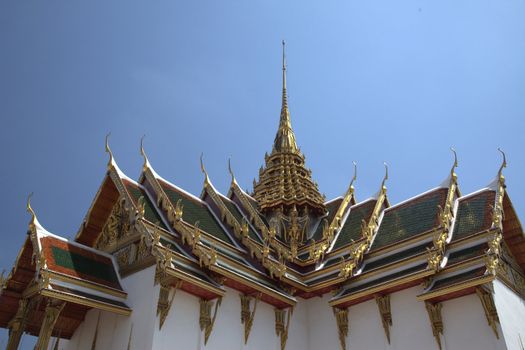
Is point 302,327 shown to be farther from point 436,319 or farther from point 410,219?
point 410,219

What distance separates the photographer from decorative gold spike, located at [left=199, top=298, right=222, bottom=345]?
932cm

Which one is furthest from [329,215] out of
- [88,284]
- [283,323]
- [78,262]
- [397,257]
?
[88,284]

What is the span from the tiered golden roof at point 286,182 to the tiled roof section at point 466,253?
16.3 feet

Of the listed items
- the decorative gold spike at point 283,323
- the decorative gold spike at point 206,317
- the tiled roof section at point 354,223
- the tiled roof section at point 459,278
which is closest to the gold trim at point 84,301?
the decorative gold spike at point 206,317

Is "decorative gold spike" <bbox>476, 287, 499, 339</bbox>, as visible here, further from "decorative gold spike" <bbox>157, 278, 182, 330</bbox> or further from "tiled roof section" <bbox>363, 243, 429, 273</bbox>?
"decorative gold spike" <bbox>157, 278, 182, 330</bbox>

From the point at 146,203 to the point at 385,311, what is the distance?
502 centimetres

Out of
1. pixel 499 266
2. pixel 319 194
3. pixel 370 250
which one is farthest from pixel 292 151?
pixel 499 266

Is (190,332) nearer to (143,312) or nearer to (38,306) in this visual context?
(143,312)

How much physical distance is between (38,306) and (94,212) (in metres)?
2.21

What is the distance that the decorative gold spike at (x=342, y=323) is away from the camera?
35.0 ft

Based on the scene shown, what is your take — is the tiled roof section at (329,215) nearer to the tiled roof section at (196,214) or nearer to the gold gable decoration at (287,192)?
the gold gable decoration at (287,192)

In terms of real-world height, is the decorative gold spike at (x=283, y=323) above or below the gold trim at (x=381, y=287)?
below

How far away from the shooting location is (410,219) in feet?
40.8

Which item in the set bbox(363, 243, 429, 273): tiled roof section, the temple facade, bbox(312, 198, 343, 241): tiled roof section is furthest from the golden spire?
bbox(363, 243, 429, 273): tiled roof section
